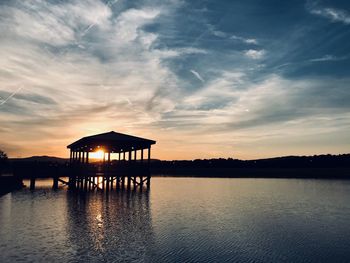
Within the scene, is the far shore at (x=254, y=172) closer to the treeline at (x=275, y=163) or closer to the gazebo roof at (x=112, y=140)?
the treeline at (x=275, y=163)

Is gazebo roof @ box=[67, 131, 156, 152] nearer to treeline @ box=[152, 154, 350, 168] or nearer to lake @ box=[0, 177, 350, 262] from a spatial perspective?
lake @ box=[0, 177, 350, 262]

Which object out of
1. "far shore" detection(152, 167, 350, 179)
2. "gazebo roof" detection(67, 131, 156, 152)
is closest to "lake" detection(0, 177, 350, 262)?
"gazebo roof" detection(67, 131, 156, 152)

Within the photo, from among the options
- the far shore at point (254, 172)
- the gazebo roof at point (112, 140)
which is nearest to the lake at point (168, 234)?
the gazebo roof at point (112, 140)

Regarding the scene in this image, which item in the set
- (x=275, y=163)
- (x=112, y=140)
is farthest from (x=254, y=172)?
(x=112, y=140)

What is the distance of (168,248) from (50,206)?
1442 cm

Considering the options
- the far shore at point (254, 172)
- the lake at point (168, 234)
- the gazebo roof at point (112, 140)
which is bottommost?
the lake at point (168, 234)

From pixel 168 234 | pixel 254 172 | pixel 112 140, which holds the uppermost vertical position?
pixel 112 140

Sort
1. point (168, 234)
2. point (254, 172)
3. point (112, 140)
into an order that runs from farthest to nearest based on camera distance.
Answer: point (254, 172) < point (112, 140) < point (168, 234)

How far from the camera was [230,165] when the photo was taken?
10856 cm

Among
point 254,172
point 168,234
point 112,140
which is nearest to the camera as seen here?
point 168,234

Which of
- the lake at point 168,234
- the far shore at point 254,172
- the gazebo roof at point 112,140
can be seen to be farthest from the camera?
the far shore at point 254,172

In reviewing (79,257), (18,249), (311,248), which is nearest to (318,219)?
(311,248)

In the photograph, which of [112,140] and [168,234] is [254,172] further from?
[168,234]

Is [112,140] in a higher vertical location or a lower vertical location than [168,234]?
higher
